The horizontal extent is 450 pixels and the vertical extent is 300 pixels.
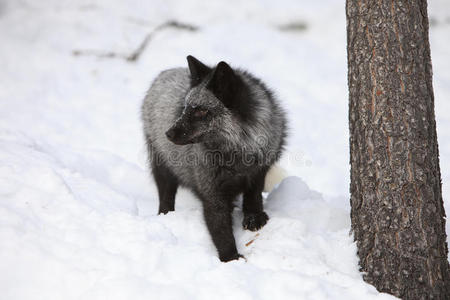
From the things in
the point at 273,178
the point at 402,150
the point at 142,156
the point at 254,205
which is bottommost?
the point at 142,156

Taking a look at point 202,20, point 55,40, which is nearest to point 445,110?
point 202,20

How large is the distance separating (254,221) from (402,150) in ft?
5.13

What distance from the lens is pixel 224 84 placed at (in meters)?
3.45

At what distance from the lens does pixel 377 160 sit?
9.39 feet

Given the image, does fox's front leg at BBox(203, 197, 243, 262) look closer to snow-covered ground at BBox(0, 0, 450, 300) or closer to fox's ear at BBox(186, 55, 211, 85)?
snow-covered ground at BBox(0, 0, 450, 300)

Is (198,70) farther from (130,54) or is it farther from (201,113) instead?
(130,54)

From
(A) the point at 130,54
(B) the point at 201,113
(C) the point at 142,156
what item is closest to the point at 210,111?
(B) the point at 201,113

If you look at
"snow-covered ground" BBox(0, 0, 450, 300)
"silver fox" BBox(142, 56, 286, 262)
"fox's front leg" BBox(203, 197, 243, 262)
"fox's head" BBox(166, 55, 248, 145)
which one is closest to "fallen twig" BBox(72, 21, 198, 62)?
"snow-covered ground" BBox(0, 0, 450, 300)

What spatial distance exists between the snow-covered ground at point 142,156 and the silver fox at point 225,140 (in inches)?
8.4

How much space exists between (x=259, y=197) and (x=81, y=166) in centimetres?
233

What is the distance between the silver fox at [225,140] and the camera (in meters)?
3.48

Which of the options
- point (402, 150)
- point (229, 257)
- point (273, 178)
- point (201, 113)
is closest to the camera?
point (402, 150)

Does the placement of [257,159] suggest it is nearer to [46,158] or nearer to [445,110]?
[46,158]

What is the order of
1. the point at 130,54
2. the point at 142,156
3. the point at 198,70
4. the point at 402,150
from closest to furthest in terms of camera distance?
the point at 402,150 < the point at 198,70 < the point at 142,156 < the point at 130,54
